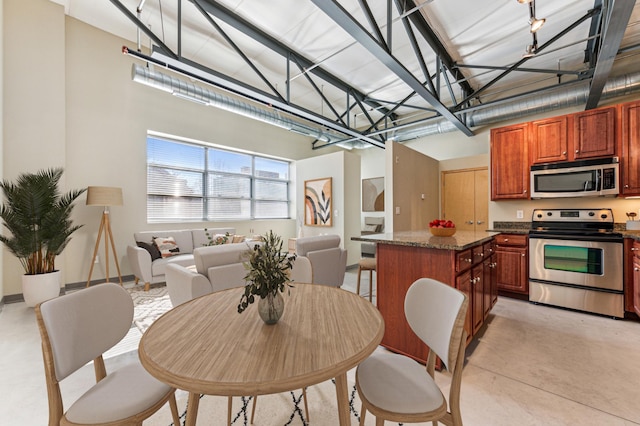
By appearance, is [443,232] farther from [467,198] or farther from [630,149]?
[467,198]

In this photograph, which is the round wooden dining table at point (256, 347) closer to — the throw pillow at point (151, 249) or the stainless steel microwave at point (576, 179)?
the throw pillow at point (151, 249)

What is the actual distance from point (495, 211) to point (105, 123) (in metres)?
6.83

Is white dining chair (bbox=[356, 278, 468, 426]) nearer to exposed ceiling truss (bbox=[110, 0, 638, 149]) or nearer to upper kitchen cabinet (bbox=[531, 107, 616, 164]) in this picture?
exposed ceiling truss (bbox=[110, 0, 638, 149])

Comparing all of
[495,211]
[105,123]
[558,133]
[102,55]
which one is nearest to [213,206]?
[105,123]

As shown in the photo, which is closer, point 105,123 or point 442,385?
point 442,385

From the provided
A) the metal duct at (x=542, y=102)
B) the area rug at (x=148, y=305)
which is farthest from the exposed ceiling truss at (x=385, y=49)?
the area rug at (x=148, y=305)

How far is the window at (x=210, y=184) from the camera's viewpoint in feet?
17.3

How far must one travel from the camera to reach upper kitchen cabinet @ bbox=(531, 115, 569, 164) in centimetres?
365

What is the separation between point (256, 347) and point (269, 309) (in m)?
0.20

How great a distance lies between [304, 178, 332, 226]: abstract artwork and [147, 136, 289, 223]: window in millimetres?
1258

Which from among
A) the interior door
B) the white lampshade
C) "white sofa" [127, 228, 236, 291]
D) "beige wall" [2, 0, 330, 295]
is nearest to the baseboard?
"beige wall" [2, 0, 330, 295]

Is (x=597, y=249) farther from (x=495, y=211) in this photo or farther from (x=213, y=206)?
(x=213, y=206)

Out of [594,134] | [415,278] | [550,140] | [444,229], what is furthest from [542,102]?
[415,278]

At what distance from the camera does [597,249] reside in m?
3.17
